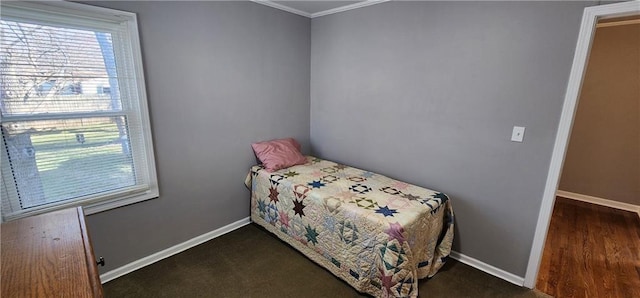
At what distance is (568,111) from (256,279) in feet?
7.67

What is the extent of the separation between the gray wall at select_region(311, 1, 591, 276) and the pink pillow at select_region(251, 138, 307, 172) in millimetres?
658

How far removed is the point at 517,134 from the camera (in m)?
1.80

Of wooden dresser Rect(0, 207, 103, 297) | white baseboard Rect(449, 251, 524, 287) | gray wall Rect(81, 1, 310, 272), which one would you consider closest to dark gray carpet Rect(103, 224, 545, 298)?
white baseboard Rect(449, 251, 524, 287)

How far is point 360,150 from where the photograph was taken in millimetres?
2703

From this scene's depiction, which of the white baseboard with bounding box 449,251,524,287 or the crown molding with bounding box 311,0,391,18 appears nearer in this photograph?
the white baseboard with bounding box 449,251,524,287

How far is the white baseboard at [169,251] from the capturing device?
1.94 meters

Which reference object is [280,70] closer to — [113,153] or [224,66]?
[224,66]

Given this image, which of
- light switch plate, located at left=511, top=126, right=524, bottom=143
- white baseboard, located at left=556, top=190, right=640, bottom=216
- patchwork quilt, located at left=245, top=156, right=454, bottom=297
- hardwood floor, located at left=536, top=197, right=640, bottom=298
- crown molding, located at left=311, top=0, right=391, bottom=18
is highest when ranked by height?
crown molding, located at left=311, top=0, right=391, bottom=18

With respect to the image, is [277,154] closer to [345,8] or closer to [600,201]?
[345,8]

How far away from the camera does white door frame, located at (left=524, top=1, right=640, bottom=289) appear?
56.9 inches

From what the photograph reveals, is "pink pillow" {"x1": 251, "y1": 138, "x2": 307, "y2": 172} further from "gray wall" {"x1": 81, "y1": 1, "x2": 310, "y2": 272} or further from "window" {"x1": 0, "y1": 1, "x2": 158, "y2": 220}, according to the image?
"window" {"x1": 0, "y1": 1, "x2": 158, "y2": 220}

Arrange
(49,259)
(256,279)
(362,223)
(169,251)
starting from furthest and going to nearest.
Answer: (169,251) < (256,279) < (362,223) < (49,259)

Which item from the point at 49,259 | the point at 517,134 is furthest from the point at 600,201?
the point at 49,259

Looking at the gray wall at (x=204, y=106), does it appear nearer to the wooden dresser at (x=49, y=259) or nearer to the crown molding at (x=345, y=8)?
the crown molding at (x=345, y=8)
